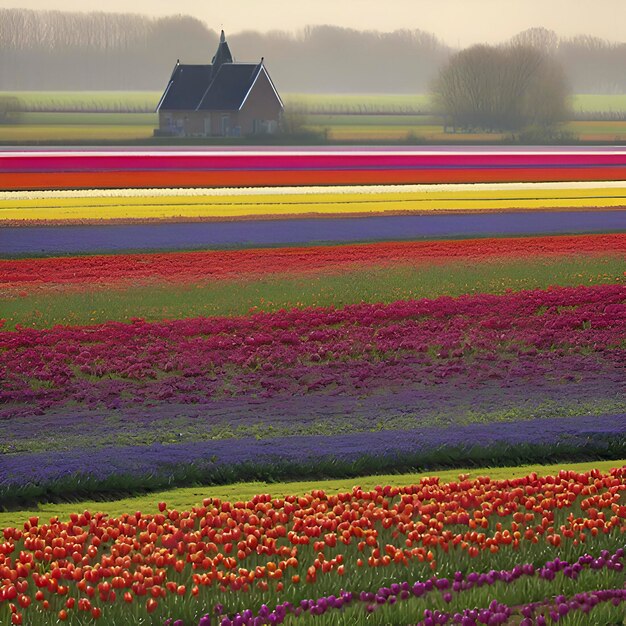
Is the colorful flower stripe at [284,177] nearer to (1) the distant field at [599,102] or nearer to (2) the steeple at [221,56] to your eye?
(1) the distant field at [599,102]

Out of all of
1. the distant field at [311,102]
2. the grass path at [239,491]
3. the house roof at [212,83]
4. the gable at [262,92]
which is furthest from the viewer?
the gable at [262,92]

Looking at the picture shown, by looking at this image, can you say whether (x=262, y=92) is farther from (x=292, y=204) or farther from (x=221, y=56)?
(x=292, y=204)

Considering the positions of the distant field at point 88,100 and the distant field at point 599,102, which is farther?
the distant field at point 599,102

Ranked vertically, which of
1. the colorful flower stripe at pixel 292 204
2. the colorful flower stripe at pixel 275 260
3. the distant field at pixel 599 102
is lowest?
the colorful flower stripe at pixel 275 260

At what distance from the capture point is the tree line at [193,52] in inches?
896

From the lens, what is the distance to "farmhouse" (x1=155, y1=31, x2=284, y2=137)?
24.0 metres

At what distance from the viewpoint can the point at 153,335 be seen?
1507cm

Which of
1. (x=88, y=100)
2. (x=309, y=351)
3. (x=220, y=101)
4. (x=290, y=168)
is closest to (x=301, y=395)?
(x=309, y=351)

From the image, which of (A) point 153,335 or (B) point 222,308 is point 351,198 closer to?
(B) point 222,308

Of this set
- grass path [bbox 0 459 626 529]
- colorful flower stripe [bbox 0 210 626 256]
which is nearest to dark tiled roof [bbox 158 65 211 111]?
colorful flower stripe [bbox 0 210 626 256]

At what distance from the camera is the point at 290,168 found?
27828 millimetres

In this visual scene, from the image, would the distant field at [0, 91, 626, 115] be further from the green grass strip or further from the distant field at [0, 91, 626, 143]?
the green grass strip

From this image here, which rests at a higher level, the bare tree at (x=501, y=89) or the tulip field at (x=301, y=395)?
the bare tree at (x=501, y=89)

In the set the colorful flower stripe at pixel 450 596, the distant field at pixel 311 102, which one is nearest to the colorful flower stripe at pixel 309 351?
the colorful flower stripe at pixel 450 596
